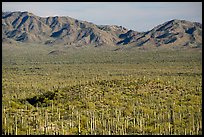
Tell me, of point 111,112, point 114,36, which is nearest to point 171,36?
point 114,36

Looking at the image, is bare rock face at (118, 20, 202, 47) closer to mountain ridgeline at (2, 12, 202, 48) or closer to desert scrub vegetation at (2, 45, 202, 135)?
mountain ridgeline at (2, 12, 202, 48)

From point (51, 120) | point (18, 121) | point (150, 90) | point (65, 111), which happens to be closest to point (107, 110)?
point (65, 111)

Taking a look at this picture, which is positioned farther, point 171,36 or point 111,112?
point 171,36

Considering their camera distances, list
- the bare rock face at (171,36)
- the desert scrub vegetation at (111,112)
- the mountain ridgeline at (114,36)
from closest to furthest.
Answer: the desert scrub vegetation at (111,112)
the bare rock face at (171,36)
the mountain ridgeline at (114,36)

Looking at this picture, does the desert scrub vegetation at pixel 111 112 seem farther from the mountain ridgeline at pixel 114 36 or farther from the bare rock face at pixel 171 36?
the bare rock face at pixel 171 36

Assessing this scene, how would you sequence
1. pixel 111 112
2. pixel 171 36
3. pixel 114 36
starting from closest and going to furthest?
pixel 111 112, pixel 171 36, pixel 114 36

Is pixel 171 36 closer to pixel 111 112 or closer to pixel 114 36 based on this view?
pixel 114 36

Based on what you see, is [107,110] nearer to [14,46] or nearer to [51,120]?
[51,120]

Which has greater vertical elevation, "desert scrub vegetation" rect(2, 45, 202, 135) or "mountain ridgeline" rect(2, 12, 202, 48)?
"mountain ridgeline" rect(2, 12, 202, 48)

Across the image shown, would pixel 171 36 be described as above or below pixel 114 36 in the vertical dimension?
below

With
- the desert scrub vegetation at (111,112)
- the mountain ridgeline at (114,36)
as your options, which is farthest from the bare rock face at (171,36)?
the desert scrub vegetation at (111,112)

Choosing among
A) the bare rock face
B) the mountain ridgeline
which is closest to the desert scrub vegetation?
the mountain ridgeline
